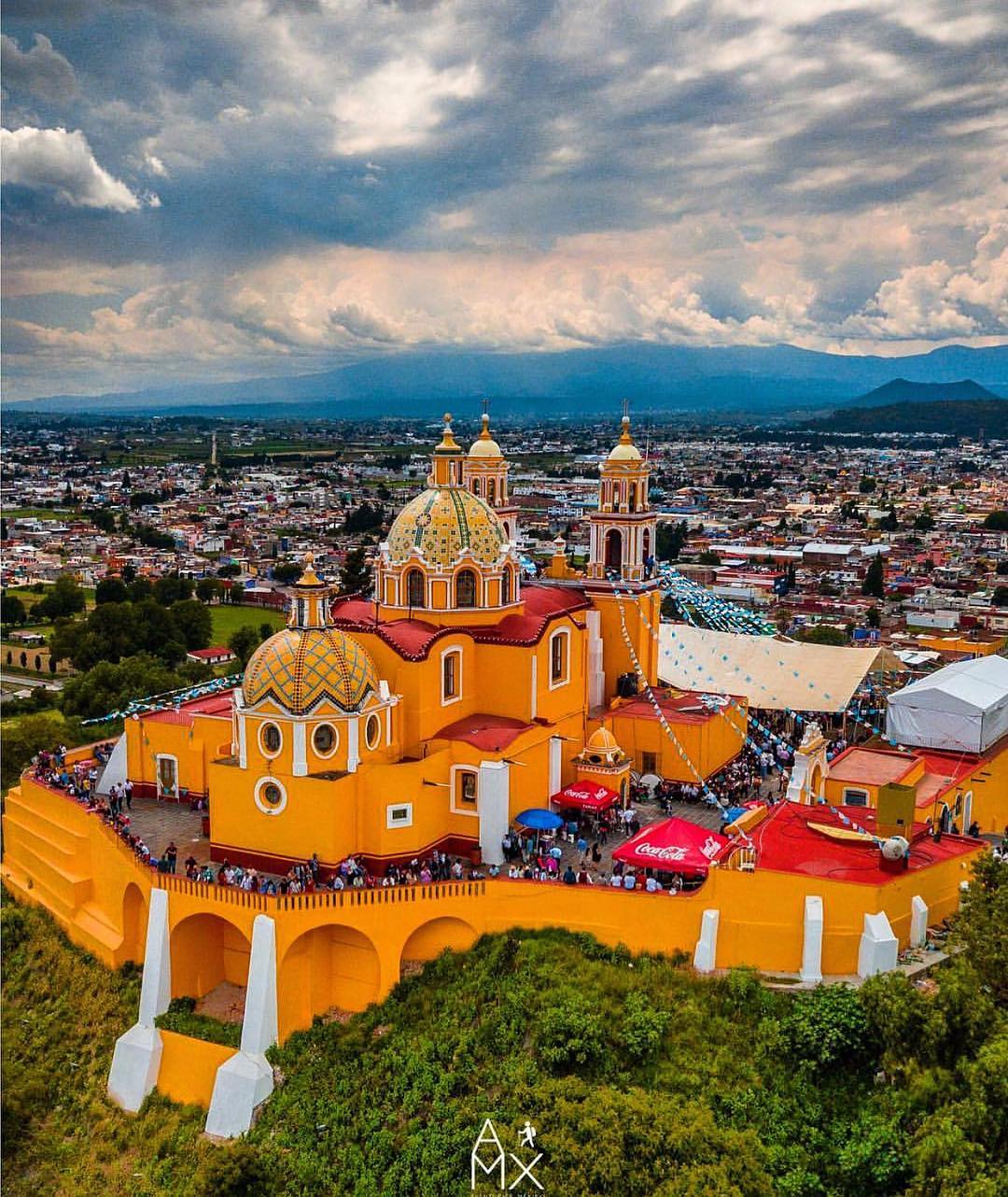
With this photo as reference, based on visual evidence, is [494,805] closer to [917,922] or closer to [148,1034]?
[148,1034]

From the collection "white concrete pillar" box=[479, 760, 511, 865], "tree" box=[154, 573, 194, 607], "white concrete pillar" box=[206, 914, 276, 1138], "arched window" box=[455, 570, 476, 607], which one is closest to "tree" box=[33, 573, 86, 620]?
"tree" box=[154, 573, 194, 607]

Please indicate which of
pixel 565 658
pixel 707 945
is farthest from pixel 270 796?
pixel 707 945

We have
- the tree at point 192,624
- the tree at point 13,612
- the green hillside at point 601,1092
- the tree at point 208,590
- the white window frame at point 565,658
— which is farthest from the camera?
the tree at point 208,590

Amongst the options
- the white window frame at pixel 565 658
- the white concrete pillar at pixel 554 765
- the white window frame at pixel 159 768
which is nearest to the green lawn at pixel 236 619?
the white window frame at pixel 159 768

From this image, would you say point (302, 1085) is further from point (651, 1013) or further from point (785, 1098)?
point (785, 1098)

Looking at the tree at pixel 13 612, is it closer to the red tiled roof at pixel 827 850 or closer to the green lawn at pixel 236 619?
the green lawn at pixel 236 619

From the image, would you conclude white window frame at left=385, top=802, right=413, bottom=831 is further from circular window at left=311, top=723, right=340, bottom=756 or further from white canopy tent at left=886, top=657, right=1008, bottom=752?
white canopy tent at left=886, top=657, right=1008, bottom=752

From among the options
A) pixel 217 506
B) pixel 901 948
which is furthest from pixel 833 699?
pixel 217 506
